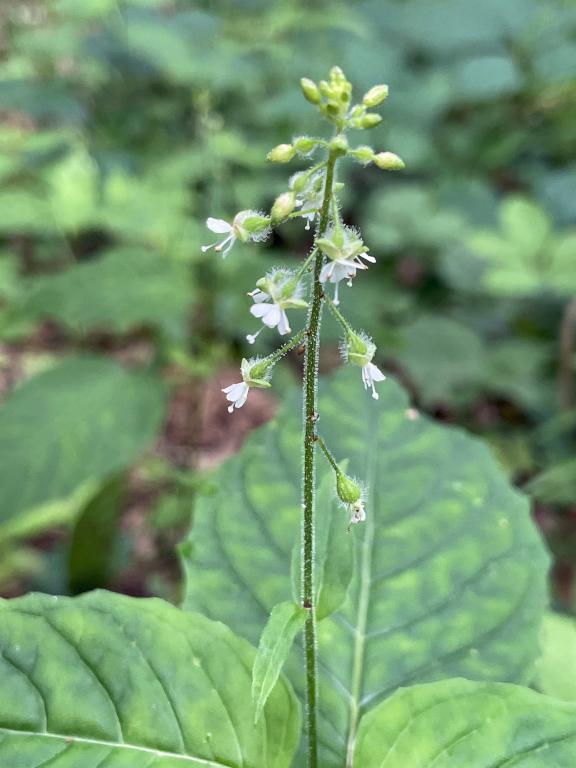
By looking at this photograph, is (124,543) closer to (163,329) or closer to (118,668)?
(163,329)

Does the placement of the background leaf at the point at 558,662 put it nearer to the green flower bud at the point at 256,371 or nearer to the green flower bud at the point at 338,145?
the green flower bud at the point at 256,371

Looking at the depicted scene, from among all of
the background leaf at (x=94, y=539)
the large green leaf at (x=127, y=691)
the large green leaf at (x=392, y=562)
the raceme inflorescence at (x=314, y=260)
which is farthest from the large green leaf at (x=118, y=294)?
the raceme inflorescence at (x=314, y=260)

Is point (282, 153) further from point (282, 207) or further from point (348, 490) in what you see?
point (348, 490)

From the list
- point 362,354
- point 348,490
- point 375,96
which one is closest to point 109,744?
point 348,490

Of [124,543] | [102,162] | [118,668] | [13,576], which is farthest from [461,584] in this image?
[102,162]

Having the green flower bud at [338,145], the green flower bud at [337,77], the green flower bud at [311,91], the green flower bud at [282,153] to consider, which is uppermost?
the green flower bud at [337,77]

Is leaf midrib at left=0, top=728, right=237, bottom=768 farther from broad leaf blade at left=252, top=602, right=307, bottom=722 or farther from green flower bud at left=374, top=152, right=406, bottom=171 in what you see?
green flower bud at left=374, top=152, right=406, bottom=171
